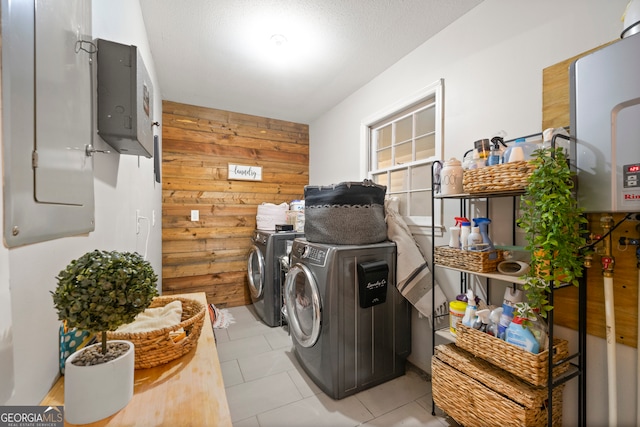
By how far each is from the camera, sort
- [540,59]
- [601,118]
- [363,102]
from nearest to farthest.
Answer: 1. [601,118]
2. [540,59]
3. [363,102]

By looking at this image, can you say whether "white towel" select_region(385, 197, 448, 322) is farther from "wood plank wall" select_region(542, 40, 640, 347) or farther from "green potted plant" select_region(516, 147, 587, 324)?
"green potted plant" select_region(516, 147, 587, 324)

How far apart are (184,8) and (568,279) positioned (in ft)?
8.18

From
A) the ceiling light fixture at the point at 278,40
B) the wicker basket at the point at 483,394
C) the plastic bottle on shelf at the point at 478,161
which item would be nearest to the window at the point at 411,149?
the plastic bottle on shelf at the point at 478,161

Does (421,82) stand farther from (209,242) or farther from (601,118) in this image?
(209,242)

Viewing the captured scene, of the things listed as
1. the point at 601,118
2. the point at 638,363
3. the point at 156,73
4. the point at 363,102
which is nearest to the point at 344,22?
the point at 363,102

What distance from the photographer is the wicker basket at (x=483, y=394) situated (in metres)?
Answer: 1.14

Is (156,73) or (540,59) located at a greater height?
(156,73)

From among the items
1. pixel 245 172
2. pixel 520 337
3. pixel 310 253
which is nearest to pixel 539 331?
pixel 520 337

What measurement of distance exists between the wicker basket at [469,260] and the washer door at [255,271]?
1934 mm

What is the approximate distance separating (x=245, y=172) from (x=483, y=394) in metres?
3.13

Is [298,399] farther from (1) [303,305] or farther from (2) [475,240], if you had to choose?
(2) [475,240]

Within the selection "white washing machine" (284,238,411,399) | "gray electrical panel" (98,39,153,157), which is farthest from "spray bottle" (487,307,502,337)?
"gray electrical panel" (98,39,153,157)

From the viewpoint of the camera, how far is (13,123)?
487mm

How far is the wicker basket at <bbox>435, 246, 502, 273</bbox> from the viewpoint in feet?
4.42
